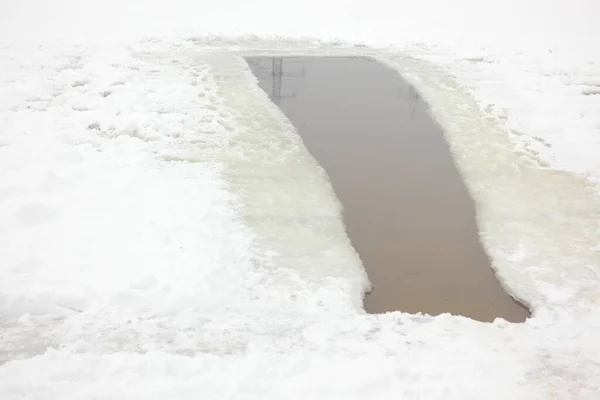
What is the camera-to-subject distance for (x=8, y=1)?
13.2 meters

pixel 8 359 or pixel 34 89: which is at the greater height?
pixel 34 89

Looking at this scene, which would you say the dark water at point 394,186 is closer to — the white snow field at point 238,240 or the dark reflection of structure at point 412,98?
the dark reflection of structure at point 412,98

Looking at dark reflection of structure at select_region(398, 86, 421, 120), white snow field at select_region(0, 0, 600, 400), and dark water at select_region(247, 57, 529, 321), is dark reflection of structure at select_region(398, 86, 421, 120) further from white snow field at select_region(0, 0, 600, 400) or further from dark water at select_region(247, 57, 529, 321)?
white snow field at select_region(0, 0, 600, 400)

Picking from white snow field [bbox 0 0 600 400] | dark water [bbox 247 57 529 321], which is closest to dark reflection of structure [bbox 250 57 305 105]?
dark water [bbox 247 57 529 321]

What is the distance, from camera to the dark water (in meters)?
4.80

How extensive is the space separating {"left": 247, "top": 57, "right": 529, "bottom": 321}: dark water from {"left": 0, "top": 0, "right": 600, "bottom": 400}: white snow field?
0.21m

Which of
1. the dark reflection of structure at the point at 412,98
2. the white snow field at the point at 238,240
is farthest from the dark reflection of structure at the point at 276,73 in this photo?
the dark reflection of structure at the point at 412,98

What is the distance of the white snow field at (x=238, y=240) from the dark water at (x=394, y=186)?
0.68 ft

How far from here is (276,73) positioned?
32.9 feet

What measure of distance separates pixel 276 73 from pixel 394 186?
4463 mm

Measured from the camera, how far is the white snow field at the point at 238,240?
147 inches

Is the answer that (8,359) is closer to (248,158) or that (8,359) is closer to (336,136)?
(248,158)

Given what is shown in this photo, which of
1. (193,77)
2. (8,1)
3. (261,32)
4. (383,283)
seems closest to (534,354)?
(383,283)

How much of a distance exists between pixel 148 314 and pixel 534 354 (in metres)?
2.87
